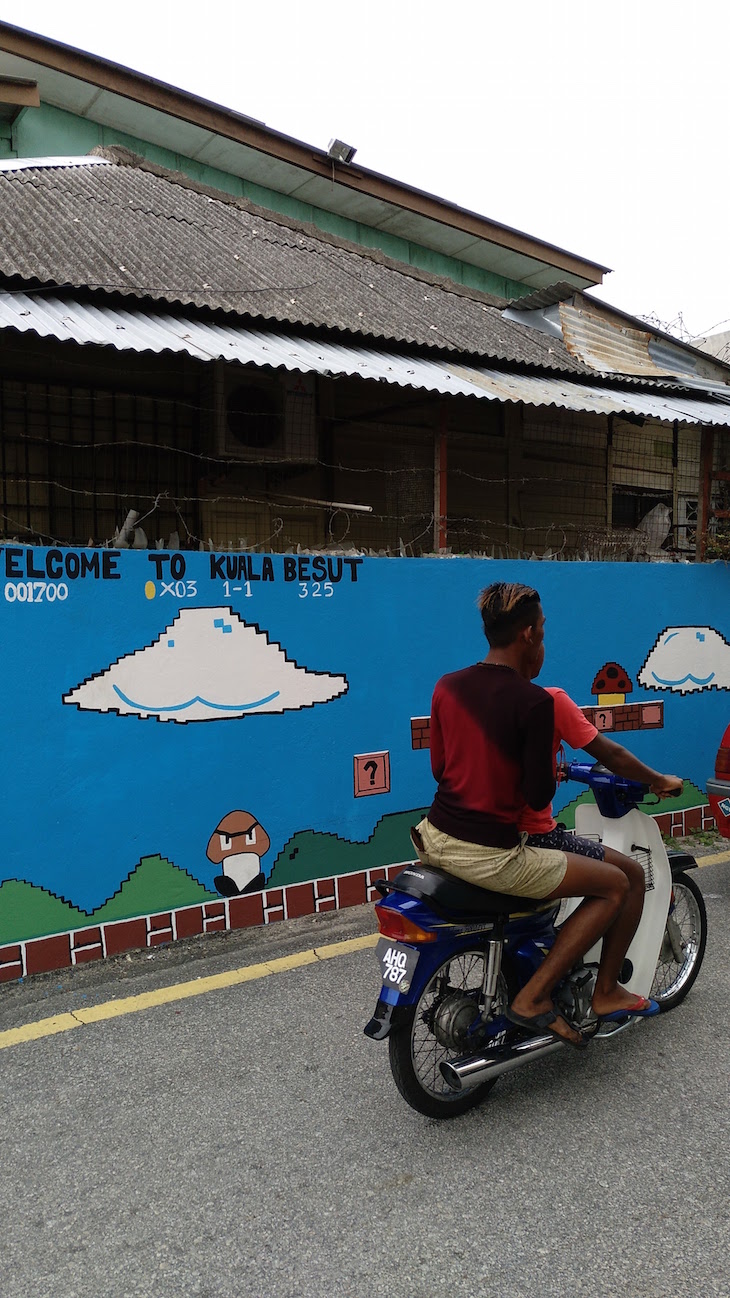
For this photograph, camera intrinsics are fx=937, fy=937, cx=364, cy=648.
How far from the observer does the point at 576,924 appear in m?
3.04

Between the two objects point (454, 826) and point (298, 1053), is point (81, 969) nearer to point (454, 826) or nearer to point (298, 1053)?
point (298, 1053)

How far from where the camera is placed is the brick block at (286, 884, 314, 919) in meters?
4.92

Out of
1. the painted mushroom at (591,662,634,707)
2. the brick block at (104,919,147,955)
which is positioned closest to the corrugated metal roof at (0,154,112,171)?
the painted mushroom at (591,662,634,707)

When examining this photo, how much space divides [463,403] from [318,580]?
627cm

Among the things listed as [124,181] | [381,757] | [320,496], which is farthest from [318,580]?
[124,181]

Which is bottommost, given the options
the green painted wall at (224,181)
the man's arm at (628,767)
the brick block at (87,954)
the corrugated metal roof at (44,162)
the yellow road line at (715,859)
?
the yellow road line at (715,859)

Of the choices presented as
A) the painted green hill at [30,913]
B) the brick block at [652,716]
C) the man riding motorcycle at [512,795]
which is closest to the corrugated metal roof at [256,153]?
the brick block at [652,716]

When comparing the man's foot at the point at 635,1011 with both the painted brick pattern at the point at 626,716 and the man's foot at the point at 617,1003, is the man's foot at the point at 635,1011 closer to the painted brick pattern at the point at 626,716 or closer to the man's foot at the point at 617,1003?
the man's foot at the point at 617,1003

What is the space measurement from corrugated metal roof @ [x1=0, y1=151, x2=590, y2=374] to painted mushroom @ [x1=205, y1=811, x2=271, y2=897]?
3683mm

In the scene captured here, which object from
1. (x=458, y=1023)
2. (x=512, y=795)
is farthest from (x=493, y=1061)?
(x=512, y=795)

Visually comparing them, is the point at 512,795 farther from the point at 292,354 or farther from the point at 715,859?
the point at 292,354

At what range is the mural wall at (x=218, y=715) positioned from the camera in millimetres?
4164

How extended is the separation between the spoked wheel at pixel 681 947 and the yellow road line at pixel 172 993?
1.40 m

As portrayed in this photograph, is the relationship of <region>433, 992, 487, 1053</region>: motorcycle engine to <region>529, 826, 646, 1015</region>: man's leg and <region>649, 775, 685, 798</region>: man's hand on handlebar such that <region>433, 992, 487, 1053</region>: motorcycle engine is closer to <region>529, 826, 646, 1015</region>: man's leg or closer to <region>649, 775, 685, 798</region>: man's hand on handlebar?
<region>529, 826, 646, 1015</region>: man's leg
